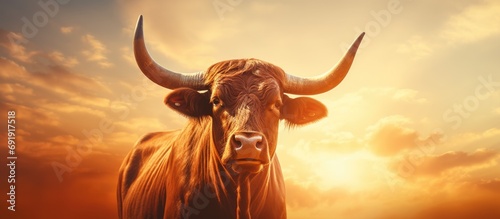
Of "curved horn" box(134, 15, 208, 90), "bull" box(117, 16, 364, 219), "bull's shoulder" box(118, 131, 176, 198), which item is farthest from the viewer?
"bull's shoulder" box(118, 131, 176, 198)

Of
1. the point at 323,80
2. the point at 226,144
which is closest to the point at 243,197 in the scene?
the point at 226,144

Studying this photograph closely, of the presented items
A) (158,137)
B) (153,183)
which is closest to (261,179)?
(153,183)

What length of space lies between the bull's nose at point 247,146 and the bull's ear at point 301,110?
1.11 meters

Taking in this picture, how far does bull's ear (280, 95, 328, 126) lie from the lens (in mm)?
5750

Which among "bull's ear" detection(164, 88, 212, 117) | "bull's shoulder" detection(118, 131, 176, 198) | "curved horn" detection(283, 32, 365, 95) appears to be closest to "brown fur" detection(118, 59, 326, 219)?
"bull's ear" detection(164, 88, 212, 117)

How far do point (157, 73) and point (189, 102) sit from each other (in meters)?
0.67

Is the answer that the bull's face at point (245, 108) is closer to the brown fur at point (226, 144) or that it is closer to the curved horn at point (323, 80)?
the brown fur at point (226, 144)

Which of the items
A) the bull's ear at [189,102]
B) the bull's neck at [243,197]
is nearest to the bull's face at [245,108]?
the bull's ear at [189,102]

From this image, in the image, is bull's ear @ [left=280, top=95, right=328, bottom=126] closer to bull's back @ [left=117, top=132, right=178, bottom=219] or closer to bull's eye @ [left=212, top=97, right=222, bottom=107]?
bull's eye @ [left=212, top=97, right=222, bottom=107]

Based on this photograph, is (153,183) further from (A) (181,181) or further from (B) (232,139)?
(B) (232,139)

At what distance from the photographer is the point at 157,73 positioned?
5988 millimetres

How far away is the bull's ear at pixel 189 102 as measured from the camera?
18.3 feet

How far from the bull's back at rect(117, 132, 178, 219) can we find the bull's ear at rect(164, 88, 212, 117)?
1067 millimetres

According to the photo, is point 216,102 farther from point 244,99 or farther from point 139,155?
point 139,155
